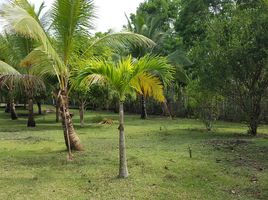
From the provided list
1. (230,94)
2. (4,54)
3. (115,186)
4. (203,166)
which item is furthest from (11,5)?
(4,54)

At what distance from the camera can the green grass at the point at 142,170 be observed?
618 cm

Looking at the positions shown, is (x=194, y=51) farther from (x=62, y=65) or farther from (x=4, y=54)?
(x=4, y=54)

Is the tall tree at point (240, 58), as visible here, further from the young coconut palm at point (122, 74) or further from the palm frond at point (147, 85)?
the young coconut palm at point (122, 74)

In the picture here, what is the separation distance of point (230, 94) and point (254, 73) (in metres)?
1.26

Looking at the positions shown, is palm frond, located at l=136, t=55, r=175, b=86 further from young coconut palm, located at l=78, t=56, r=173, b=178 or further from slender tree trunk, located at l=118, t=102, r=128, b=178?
slender tree trunk, located at l=118, t=102, r=128, b=178

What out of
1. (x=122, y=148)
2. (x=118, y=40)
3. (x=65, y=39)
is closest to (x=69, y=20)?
(x=65, y=39)

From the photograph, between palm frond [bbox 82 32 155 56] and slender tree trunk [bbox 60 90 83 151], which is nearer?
palm frond [bbox 82 32 155 56]

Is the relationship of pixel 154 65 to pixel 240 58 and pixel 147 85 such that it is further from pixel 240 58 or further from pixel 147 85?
pixel 240 58

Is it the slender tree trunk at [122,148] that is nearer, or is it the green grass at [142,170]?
the green grass at [142,170]

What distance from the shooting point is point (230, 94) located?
13789mm

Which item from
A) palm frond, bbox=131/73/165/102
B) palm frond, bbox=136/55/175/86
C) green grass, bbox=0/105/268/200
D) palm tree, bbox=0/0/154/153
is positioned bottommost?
green grass, bbox=0/105/268/200

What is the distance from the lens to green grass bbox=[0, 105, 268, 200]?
618 centimetres

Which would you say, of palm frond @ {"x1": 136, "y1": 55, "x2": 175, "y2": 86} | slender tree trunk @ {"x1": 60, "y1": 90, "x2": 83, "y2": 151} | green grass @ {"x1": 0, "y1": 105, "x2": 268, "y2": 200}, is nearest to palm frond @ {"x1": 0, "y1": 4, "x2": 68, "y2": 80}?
slender tree trunk @ {"x1": 60, "y1": 90, "x2": 83, "y2": 151}

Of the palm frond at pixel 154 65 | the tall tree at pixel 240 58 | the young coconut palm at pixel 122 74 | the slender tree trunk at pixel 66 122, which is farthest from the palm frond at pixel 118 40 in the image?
the tall tree at pixel 240 58
